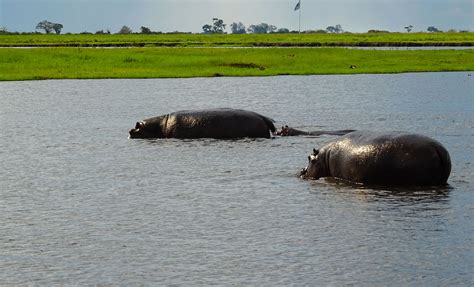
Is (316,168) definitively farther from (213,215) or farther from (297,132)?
(297,132)

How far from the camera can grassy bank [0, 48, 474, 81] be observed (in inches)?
1845

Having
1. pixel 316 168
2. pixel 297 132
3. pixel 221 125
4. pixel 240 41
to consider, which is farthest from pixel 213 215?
pixel 240 41

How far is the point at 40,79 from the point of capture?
4400 cm

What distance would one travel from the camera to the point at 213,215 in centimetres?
1155

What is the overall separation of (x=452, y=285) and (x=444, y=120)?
592 inches

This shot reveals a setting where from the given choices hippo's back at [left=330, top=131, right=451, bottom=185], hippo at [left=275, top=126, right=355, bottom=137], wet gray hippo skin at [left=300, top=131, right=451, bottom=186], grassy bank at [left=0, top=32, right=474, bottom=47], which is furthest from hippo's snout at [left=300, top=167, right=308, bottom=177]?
grassy bank at [left=0, top=32, right=474, bottom=47]

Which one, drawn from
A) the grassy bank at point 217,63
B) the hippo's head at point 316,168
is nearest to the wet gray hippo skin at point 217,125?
the hippo's head at point 316,168

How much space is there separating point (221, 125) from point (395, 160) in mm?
6872

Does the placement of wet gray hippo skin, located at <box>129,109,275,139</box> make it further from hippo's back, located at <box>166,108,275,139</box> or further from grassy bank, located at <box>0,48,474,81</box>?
→ grassy bank, located at <box>0,48,474,81</box>

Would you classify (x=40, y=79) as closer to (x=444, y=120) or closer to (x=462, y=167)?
(x=444, y=120)

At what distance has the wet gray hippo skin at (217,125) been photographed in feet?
63.7

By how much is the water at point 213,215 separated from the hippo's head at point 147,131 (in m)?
0.43

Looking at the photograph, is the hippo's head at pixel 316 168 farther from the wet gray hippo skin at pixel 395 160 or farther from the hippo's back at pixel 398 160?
the hippo's back at pixel 398 160

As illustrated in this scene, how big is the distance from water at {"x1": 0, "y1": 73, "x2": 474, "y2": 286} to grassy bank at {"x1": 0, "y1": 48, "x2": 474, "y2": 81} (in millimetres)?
24516
